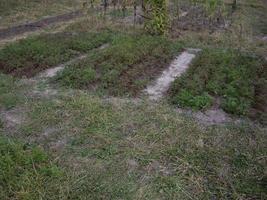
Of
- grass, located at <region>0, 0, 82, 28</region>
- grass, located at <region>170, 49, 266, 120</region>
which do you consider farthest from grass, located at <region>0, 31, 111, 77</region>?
grass, located at <region>170, 49, 266, 120</region>

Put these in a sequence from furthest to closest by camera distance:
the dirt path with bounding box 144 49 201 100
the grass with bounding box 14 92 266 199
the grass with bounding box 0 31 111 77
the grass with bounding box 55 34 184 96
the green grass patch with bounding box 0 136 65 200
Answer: the grass with bounding box 0 31 111 77, the grass with bounding box 55 34 184 96, the dirt path with bounding box 144 49 201 100, the grass with bounding box 14 92 266 199, the green grass patch with bounding box 0 136 65 200

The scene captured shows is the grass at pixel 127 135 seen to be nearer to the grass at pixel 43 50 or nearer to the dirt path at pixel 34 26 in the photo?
the grass at pixel 43 50

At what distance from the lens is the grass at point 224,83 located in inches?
324

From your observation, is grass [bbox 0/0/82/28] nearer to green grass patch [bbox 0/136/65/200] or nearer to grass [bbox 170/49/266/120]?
grass [bbox 170/49/266/120]

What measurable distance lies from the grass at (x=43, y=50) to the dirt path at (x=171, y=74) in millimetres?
2719

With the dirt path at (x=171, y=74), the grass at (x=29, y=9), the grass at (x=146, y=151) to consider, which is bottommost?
the grass at (x=146, y=151)

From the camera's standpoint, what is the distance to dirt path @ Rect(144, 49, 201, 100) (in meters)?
8.89

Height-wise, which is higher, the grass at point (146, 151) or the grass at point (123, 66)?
the grass at point (123, 66)

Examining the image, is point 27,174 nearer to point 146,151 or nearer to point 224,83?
point 146,151

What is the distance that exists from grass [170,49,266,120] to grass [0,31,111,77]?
345 centimetres

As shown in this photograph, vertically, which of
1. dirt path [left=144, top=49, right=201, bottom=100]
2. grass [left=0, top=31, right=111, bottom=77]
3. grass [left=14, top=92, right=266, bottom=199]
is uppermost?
grass [left=0, top=31, right=111, bottom=77]

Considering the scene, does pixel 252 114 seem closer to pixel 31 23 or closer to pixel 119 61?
pixel 119 61

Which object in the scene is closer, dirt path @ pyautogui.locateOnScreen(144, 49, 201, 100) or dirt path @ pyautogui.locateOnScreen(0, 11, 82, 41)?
dirt path @ pyautogui.locateOnScreen(144, 49, 201, 100)

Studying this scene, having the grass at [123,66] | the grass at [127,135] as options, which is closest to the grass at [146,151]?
the grass at [127,135]
